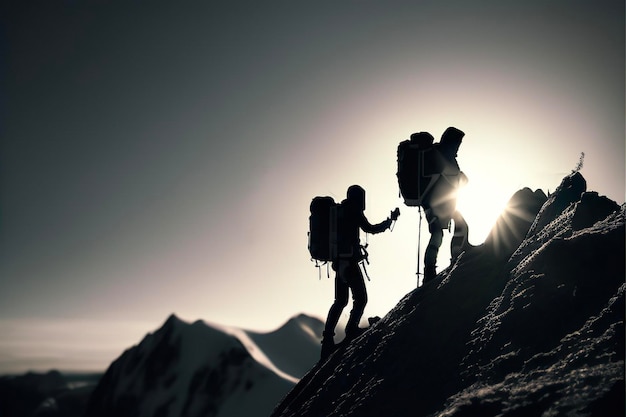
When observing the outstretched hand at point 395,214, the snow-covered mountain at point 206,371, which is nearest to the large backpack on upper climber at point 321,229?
the outstretched hand at point 395,214

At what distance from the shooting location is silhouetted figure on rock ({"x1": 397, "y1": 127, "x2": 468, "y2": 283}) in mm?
12953

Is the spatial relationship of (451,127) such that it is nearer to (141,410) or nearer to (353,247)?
(353,247)

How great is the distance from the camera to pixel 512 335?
852 centimetres

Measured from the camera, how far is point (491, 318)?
30.9ft

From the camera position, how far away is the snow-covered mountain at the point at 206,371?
9794 cm

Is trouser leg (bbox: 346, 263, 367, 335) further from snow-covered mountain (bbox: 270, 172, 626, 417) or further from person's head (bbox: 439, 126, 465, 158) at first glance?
person's head (bbox: 439, 126, 465, 158)

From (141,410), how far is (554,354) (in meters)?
115

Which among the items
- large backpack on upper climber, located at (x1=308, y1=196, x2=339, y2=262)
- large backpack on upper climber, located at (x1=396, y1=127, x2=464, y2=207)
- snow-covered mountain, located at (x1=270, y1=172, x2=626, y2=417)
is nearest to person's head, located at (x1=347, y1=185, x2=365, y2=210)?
large backpack on upper climber, located at (x1=308, y1=196, x2=339, y2=262)

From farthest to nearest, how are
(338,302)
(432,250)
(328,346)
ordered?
(328,346)
(338,302)
(432,250)

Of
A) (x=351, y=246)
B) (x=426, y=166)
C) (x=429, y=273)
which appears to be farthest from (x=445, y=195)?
(x=351, y=246)

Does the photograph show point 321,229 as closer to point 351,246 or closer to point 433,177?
point 351,246

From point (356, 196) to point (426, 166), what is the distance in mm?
2118

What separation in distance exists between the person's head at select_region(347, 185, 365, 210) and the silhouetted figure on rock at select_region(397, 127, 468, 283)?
140 centimetres

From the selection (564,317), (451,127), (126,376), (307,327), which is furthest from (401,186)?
(126,376)
